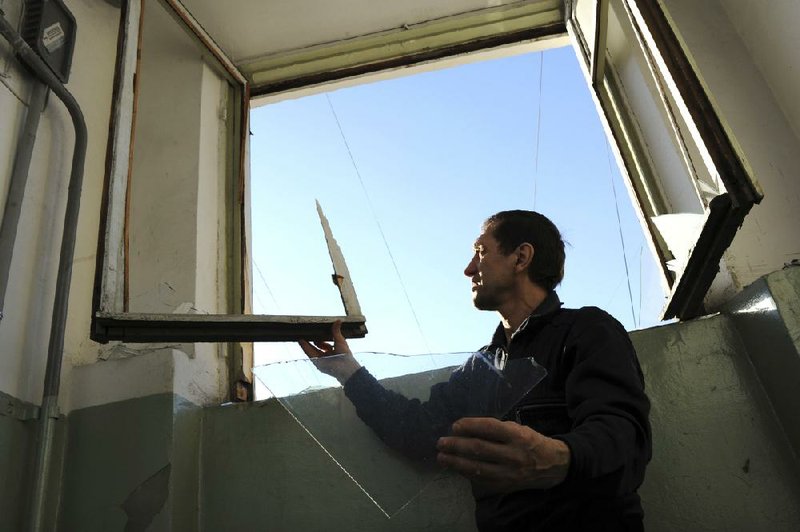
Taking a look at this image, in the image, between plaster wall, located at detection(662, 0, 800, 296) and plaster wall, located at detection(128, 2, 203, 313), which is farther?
plaster wall, located at detection(128, 2, 203, 313)

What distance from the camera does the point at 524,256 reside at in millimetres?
1548

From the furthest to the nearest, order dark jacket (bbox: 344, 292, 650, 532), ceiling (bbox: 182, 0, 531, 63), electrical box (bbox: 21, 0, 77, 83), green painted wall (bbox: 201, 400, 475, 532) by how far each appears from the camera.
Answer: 1. ceiling (bbox: 182, 0, 531, 63)
2. electrical box (bbox: 21, 0, 77, 83)
3. green painted wall (bbox: 201, 400, 475, 532)
4. dark jacket (bbox: 344, 292, 650, 532)

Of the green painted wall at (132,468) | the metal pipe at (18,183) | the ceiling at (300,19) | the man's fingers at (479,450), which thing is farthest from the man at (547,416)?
the ceiling at (300,19)

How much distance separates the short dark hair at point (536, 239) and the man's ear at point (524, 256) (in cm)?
1

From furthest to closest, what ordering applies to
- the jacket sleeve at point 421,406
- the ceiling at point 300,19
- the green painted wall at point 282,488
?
the ceiling at point 300,19 → the green painted wall at point 282,488 → the jacket sleeve at point 421,406

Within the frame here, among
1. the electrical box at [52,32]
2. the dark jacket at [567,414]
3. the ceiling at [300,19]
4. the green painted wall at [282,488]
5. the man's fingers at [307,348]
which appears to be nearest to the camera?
the dark jacket at [567,414]

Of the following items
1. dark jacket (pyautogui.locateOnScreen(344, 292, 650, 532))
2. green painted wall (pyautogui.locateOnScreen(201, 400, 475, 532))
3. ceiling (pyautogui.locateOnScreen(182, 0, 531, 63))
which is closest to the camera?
dark jacket (pyautogui.locateOnScreen(344, 292, 650, 532))

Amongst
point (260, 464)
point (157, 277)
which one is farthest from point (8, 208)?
point (260, 464)

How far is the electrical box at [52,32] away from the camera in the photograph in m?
1.63

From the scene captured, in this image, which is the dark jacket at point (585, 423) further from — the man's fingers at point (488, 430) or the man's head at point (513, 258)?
the man's head at point (513, 258)

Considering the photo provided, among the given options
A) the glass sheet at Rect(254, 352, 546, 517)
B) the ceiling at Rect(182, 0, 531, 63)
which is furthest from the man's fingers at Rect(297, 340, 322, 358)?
the ceiling at Rect(182, 0, 531, 63)

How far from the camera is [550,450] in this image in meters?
0.84

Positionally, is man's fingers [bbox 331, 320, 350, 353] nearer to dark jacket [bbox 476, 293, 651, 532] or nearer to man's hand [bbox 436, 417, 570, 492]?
dark jacket [bbox 476, 293, 651, 532]

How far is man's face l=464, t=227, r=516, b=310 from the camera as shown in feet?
5.00
